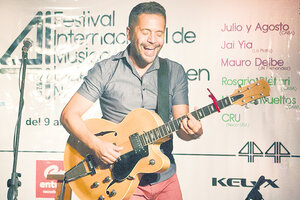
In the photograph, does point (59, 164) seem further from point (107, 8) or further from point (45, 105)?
point (107, 8)

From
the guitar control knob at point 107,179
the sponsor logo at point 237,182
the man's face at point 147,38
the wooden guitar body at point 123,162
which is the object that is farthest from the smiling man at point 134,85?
the sponsor logo at point 237,182

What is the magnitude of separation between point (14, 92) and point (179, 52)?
193cm

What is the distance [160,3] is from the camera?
149 inches

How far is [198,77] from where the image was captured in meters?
3.73

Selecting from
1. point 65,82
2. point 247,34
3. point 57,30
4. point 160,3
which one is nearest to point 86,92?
point 65,82

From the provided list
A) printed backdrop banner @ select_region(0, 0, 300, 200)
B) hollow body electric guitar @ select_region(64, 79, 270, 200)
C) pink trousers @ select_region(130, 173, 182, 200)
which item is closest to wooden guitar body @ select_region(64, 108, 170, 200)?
hollow body electric guitar @ select_region(64, 79, 270, 200)

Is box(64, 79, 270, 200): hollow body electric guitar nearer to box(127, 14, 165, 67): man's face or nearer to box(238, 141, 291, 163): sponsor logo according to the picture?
box(127, 14, 165, 67): man's face

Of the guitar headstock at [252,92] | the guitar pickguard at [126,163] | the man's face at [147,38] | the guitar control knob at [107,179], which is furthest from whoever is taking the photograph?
the man's face at [147,38]

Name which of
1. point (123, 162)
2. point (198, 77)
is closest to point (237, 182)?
point (198, 77)

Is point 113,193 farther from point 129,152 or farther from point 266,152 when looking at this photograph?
point 266,152

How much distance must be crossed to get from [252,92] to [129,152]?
119 centimetres

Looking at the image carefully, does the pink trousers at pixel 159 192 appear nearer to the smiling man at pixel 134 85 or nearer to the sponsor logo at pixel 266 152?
the smiling man at pixel 134 85

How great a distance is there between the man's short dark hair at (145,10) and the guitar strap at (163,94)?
557mm

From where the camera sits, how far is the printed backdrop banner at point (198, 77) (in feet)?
11.8
